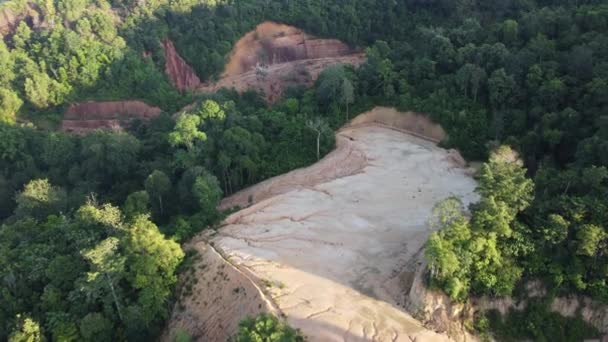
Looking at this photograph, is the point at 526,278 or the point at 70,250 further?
the point at 70,250

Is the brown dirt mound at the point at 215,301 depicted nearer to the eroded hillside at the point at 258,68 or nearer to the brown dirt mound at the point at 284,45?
the eroded hillside at the point at 258,68

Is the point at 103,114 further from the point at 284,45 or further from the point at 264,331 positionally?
the point at 264,331

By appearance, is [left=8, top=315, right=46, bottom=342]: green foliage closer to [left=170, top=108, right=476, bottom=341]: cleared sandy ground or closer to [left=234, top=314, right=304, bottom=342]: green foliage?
[left=170, top=108, right=476, bottom=341]: cleared sandy ground

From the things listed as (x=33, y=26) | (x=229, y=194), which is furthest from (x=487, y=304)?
(x=33, y=26)

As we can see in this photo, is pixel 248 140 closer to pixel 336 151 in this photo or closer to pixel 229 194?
pixel 229 194

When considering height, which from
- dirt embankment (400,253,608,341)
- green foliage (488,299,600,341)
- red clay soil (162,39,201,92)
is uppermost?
red clay soil (162,39,201,92)

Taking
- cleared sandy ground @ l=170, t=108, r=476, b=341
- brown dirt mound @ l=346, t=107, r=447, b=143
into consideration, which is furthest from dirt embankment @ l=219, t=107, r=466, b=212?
cleared sandy ground @ l=170, t=108, r=476, b=341
